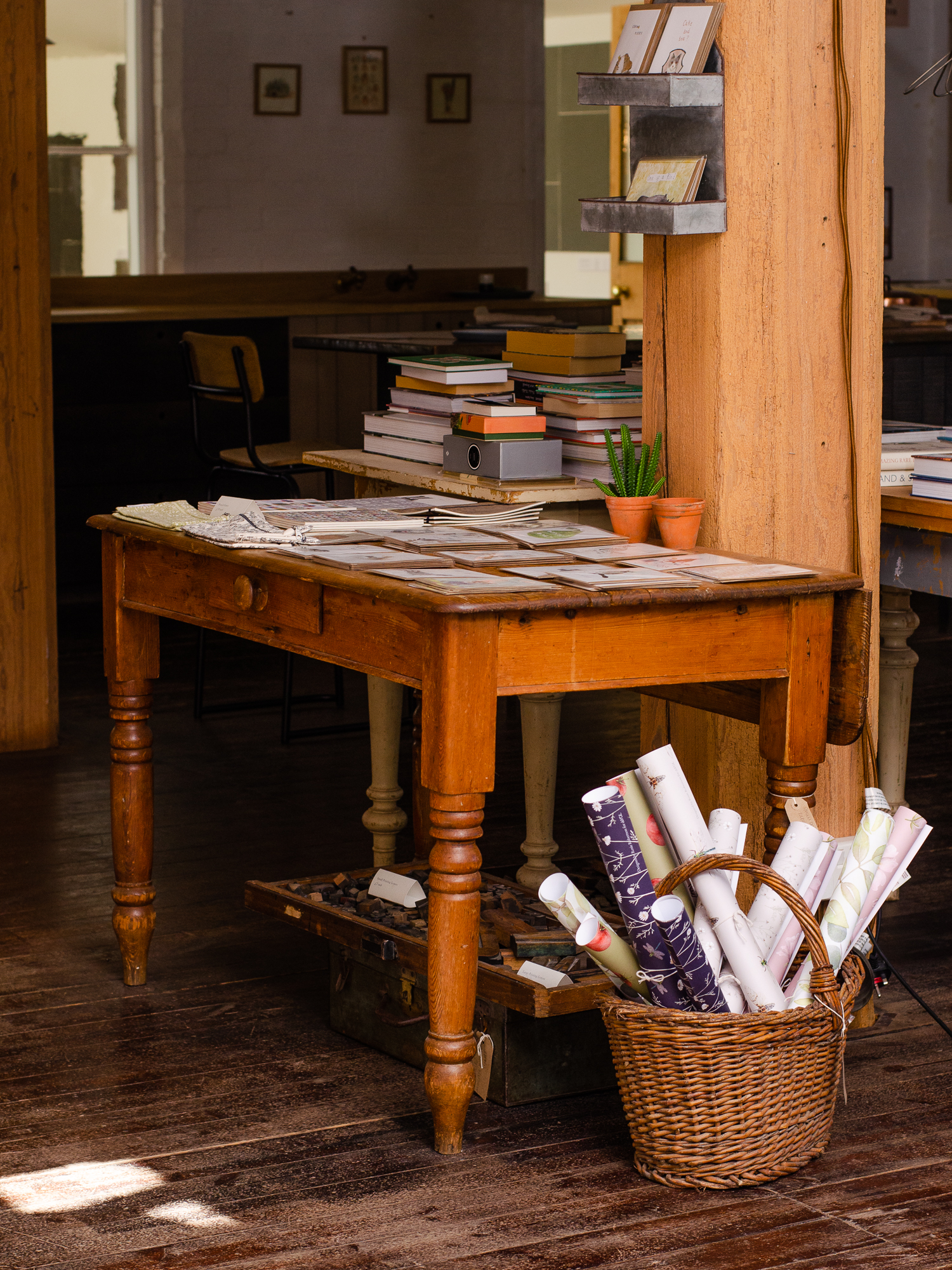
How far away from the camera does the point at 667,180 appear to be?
3.00 m

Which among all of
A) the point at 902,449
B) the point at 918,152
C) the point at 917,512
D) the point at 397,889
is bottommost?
the point at 397,889

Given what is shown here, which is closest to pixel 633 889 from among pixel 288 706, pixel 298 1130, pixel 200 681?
pixel 298 1130

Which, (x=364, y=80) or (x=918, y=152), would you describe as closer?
(x=364, y=80)

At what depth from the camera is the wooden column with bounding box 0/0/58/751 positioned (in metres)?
4.86

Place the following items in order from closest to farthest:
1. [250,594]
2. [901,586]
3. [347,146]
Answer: [250,594], [901,586], [347,146]

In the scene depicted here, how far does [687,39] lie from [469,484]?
3.14ft

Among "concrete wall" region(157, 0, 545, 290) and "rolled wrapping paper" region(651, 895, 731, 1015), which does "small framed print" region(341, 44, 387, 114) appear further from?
"rolled wrapping paper" region(651, 895, 731, 1015)

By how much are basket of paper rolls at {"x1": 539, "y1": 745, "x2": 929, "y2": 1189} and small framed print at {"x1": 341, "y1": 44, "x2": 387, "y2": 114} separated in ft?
21.0

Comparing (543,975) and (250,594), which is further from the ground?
(250,594)

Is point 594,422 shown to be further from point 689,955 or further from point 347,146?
point 347,146

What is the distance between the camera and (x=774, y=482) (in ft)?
10.1

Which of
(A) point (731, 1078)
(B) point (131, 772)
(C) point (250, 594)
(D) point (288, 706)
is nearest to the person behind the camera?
(A) point (731, 1078)

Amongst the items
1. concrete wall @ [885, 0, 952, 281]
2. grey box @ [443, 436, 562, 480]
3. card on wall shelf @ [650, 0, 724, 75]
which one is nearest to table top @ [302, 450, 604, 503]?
grey box @ [443, 436, 562, 480]

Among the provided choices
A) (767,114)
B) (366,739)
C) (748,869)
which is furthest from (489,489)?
(366,739)
